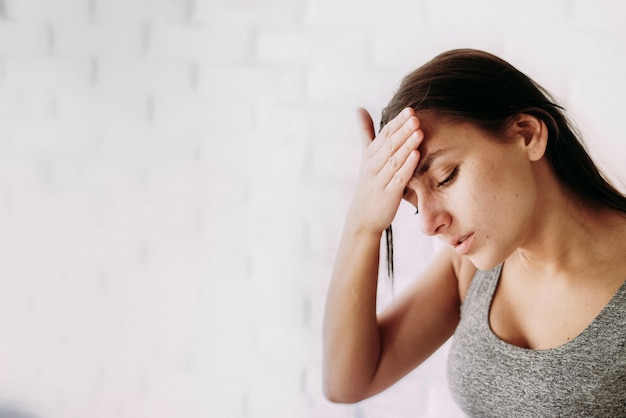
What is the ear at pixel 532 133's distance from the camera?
33.5 inches

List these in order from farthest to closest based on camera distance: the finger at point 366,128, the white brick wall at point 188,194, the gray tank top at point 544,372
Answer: the white brick wall at point 188,194
the finger at point 366,128
the gray tank top at point 544,372

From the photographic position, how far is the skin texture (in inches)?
32.7

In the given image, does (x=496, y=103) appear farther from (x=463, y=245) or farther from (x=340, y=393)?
(x=340, y=393)

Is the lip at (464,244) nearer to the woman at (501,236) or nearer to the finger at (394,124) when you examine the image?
the woman at (501,236)

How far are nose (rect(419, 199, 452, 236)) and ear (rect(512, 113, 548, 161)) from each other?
14 centimetres

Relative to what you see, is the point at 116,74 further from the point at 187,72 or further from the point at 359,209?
the point at 359,209

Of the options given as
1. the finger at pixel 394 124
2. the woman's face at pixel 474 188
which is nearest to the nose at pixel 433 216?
the woman's face at pixel 474 188

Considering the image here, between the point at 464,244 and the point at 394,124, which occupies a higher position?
the point at 394,124

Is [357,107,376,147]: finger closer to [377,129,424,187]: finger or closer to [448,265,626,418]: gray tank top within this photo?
[377,129,424,187]: finger

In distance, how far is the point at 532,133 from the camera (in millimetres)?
857

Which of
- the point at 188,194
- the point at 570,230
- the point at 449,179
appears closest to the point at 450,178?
the point at 449,179

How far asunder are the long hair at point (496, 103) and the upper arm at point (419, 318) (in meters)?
0.25

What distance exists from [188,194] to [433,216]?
0.58 m

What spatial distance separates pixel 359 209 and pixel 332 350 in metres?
0.25
